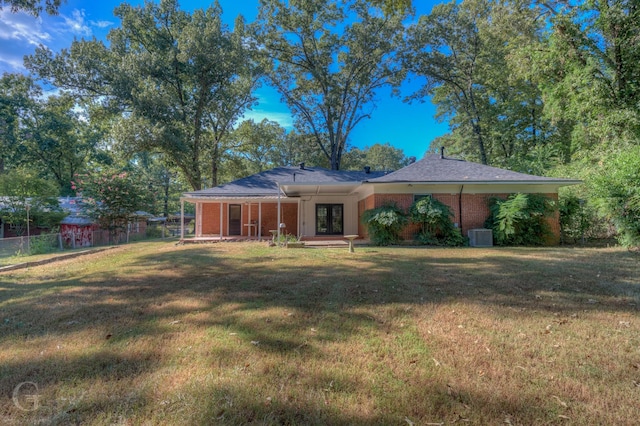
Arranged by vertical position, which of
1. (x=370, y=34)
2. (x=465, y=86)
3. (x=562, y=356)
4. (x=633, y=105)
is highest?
(x=370, y=34)

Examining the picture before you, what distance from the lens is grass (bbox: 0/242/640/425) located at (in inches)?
83.4

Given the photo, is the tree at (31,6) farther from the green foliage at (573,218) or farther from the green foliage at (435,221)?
the green foliage at (573,218)

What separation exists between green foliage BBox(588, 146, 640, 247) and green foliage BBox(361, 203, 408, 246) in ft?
21.0

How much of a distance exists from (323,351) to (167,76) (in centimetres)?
2395

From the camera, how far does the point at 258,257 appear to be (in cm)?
930

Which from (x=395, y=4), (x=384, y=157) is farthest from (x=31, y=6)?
(x=384, y=157)

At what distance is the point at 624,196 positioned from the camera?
30.4 ft

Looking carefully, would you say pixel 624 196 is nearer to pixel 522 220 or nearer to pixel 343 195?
pixel 522 220

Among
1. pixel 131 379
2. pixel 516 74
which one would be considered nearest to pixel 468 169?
pixel 516 74

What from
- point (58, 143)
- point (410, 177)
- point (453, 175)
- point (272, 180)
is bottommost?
point (410, 177)

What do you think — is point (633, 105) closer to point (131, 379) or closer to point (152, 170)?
point (131, 379)

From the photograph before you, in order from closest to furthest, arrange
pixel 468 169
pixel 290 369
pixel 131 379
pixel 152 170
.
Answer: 1. pixel 131 379
2. pixel 290 369
3. pixel 468 169
4. pixel 152 170

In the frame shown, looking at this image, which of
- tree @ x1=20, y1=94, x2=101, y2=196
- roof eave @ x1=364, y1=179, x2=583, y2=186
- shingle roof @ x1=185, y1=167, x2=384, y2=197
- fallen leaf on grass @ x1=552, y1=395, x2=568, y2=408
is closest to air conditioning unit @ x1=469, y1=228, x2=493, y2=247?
roof eave @ x1=364, y1=179, x2=583, y2=186

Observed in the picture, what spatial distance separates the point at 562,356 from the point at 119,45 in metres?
27.3
